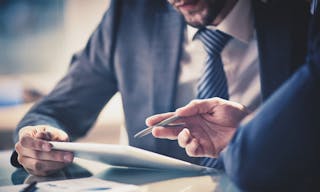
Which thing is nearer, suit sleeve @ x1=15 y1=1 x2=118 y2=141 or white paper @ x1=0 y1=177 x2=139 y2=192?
white paper @ x1=0 y1=177 x2=139 y2=192

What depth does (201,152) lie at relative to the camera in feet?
3.18

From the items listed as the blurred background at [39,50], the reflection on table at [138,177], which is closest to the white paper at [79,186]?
the reflection on table at [138,177]

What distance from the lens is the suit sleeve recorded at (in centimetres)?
117

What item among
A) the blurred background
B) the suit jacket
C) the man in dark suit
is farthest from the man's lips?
the suit jacket

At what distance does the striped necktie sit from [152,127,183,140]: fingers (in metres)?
0.11

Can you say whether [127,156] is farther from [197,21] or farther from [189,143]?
[197,21]

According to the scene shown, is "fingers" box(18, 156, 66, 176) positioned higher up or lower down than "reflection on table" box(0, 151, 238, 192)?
higher up

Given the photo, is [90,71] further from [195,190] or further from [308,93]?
[308,93]

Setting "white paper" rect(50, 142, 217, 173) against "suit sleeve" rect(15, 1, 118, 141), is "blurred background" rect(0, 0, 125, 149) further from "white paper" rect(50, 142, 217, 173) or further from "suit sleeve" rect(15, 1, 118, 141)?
"white paper" rect(50, 142, 217, 173)

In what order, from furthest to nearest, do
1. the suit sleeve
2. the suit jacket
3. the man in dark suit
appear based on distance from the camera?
the suit sleeve < the man in dark suit < the suit jacket

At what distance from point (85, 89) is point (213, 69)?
0.40 meters

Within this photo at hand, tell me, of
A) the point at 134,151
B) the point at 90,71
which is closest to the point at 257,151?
the point at 134,151

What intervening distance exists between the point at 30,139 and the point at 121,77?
297 mm

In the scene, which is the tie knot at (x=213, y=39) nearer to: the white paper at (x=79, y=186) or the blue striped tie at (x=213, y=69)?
the blue striped tie at (x=213, y=69)
